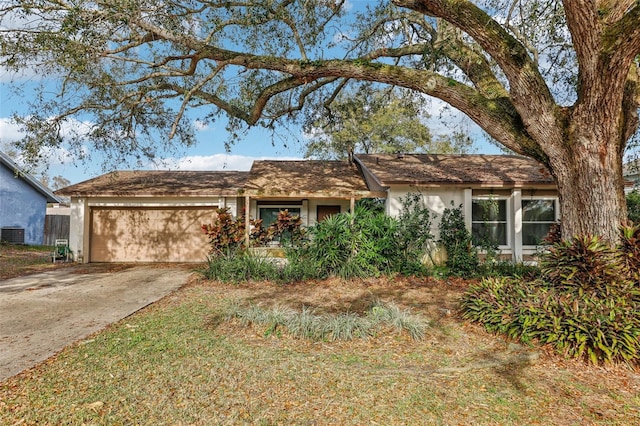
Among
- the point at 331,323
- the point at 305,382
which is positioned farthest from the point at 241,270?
the point at 305,382

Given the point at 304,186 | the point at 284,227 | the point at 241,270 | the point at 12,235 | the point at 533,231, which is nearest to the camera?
the point at 241,270

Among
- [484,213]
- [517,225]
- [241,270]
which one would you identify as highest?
[484,213]

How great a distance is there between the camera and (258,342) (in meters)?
4.81

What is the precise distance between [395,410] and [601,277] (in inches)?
145

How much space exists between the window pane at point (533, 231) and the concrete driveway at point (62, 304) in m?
10.4

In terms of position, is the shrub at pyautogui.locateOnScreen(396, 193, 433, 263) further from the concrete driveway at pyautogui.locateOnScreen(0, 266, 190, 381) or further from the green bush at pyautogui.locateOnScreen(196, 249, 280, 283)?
the concrete driveway at pyautogui.locateOnScreen(0, 266, 190, 381)

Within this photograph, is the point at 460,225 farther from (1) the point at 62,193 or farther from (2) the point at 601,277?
(1) the point at 62,193

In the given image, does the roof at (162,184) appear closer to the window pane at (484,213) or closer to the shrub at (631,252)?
the window pane at (484,213)

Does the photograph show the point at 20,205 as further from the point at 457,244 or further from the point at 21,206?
the point at 457,244

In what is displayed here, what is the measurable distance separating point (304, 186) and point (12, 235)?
15.5m

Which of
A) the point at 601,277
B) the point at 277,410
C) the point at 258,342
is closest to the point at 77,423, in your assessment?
the point at 277,410

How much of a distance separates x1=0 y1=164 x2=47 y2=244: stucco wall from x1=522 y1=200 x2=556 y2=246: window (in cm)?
2159

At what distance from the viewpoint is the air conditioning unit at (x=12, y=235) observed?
1747cm

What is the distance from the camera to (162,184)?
47.1 feet
